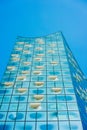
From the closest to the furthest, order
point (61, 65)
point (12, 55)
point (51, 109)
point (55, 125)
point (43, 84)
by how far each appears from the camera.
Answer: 1. point (55, 125)
2. point (51, 109)
3. point (43, 84)
4. point (61, 65)
5. point (12, 55)

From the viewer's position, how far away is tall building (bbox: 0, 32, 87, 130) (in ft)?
88.8

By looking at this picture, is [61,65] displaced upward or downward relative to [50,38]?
downward

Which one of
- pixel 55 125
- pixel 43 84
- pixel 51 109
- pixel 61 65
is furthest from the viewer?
pixel 61 65

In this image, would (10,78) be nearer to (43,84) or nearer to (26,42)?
(43,84)

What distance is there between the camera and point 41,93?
3244 cm

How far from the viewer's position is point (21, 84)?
34.5m

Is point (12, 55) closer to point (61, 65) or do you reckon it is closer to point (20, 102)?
point (61, 65)

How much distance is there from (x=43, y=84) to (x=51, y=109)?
19.9 ft

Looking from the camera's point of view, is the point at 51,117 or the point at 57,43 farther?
the point at 57,43

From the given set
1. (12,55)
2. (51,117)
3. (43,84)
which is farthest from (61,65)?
(51,117)

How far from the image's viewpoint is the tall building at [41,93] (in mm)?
27078

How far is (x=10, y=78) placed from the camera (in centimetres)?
3634

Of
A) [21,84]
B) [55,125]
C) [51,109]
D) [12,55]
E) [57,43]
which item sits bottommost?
[55,125]

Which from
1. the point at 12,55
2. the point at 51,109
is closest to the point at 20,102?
the point at 51,109
